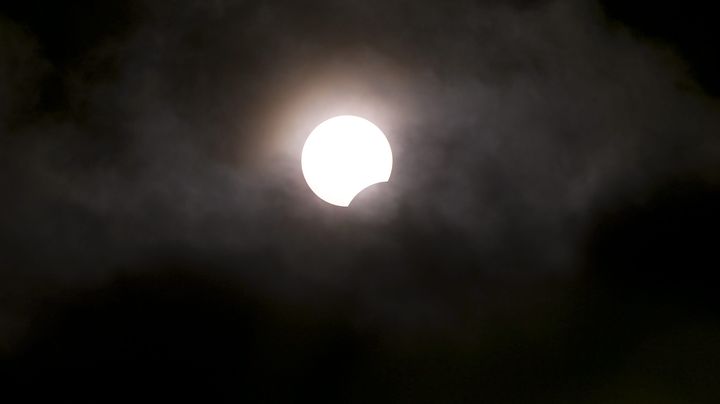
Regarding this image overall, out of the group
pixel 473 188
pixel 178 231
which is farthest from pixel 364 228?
pixel 178 231

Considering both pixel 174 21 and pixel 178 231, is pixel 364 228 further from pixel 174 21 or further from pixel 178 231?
pixel 174 21

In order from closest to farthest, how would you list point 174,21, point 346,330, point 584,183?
point 174,21 → point 584,183 → point 346,330

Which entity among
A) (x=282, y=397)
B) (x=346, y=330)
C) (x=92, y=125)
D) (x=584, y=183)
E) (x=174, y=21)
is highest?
(x=174, y=21)

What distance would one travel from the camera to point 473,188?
9.02 feet

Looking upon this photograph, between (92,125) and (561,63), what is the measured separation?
1.91m

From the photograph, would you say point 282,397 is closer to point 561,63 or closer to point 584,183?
point 584,183

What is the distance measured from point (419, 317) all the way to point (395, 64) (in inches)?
56.3

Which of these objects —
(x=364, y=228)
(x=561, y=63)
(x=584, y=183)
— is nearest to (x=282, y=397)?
(x=364, y=228)

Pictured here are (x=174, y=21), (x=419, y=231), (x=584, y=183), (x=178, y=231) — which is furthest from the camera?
(x=419, y=231)

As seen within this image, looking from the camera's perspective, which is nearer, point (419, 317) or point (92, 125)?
point (92, 125)

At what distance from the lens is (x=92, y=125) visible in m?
2.50

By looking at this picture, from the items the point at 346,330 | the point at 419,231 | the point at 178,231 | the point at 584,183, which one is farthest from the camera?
the point at 346,330

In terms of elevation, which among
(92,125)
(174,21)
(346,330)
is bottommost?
(346,330)

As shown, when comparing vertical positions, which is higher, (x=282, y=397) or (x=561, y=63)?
(x=561, y=63)
